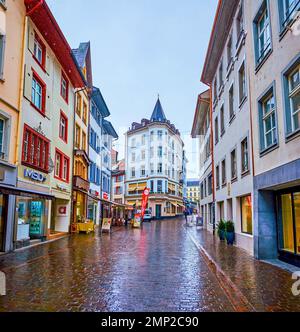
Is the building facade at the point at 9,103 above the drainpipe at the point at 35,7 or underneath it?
underneath

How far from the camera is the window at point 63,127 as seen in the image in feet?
69.0

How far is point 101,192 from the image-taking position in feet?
117

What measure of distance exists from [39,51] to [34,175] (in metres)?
7.05

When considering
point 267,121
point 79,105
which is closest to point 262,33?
point 267,121

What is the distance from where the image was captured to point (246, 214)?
14375 mm

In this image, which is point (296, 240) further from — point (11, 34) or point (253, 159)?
point (11, 34)

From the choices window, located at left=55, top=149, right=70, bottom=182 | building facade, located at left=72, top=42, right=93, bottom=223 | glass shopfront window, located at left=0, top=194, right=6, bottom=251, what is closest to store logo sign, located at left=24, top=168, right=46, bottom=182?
glass shopfront window, located at left=0, top=194, right=6, bottom=251

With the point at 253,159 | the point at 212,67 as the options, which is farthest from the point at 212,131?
the point at 253,159

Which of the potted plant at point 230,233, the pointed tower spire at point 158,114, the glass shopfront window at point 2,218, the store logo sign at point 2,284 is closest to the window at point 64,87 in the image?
the glass shopfront window at point 2,218

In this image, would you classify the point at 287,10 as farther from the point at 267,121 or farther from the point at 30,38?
the point at 30,38

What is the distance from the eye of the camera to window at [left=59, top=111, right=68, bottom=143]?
2102cm

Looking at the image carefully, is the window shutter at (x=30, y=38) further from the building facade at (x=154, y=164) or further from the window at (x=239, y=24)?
the building facade at (x=154, y=164)

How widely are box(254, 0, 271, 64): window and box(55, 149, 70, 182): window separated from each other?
13273mm
